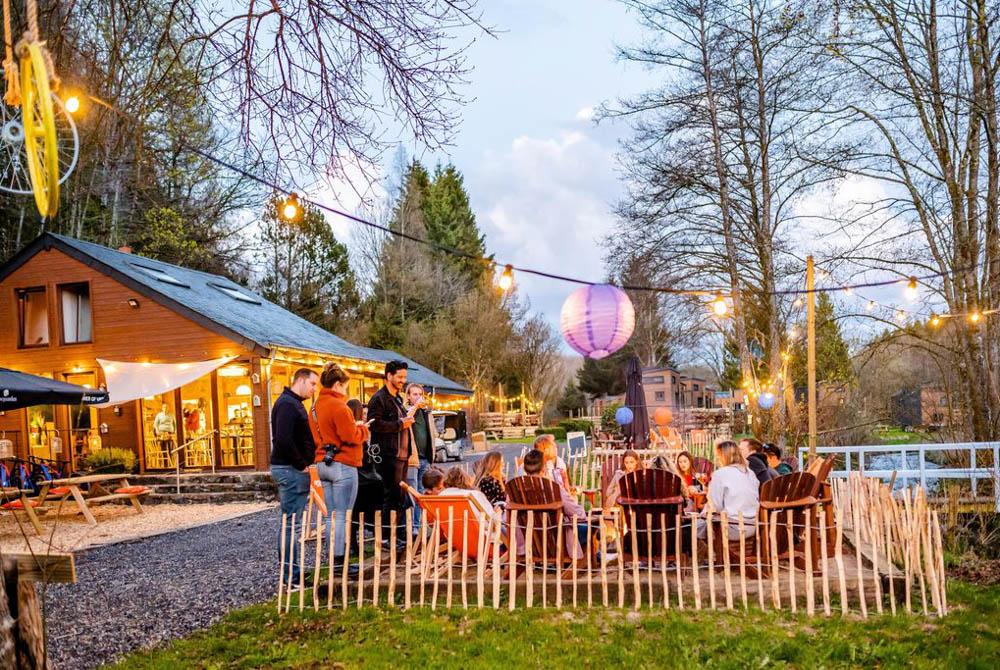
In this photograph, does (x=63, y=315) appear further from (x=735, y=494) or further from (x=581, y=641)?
(x=581, y=641)

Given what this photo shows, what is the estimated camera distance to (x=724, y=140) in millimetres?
19312

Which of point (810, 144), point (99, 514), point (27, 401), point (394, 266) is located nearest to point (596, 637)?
point (27, 401)

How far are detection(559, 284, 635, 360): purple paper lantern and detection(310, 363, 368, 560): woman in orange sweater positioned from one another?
2.66 meters

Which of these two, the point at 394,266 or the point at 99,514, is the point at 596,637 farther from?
the point at 394,266

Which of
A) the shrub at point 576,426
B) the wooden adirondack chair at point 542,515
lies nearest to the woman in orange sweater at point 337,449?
the wooden adirondack chair at point 542,515

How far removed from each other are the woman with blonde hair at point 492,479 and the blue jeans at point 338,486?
123 cm

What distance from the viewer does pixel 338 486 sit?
659 cm

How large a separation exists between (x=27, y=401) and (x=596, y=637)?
921 cm

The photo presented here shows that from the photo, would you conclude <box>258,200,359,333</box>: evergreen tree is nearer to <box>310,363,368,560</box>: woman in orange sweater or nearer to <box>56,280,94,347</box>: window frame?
<box>56,280,94,347</box>: window frame

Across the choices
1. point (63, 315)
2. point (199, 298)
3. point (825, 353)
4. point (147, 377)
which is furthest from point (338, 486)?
point (825, 353)

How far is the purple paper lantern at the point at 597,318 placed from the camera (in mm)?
7984

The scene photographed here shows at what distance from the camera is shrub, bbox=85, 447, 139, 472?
16062mm

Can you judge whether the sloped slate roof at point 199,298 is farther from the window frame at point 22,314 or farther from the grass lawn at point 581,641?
the grass lawn at point 581,641

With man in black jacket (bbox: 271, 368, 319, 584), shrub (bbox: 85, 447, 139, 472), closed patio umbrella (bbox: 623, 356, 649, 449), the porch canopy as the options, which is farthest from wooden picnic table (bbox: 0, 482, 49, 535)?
closed patio umbrella (bbox: 623, 356, 649, 449)
